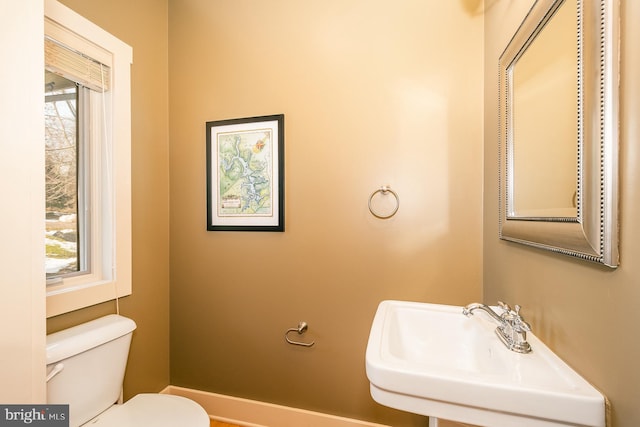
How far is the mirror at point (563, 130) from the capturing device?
23.1 inches

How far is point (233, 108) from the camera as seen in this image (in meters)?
1.69

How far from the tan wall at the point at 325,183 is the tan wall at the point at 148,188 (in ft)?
0.23

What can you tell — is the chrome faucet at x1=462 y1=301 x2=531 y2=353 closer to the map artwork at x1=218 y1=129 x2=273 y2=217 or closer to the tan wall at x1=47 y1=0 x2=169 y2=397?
the map artwork at x1=218 y1=129 x2=273 y2=217

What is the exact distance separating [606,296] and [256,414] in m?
1.77

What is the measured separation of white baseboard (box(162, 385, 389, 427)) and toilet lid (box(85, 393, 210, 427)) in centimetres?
52

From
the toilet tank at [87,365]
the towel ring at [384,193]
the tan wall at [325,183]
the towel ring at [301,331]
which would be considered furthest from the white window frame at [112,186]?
the towel ring at [384,193]

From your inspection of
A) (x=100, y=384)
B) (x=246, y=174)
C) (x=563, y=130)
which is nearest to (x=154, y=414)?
(x=100, y=384)

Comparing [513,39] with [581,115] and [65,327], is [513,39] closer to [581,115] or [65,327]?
[581,115]

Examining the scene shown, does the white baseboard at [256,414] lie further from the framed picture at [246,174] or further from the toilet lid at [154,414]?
the framed picture at [246,174]

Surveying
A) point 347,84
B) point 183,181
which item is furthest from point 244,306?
point 347,84

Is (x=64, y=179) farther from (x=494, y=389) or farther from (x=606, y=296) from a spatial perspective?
(x=606, y=296)

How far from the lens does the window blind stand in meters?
1.20

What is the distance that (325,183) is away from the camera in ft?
5.12

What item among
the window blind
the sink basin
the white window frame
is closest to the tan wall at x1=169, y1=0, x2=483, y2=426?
the white window frame
